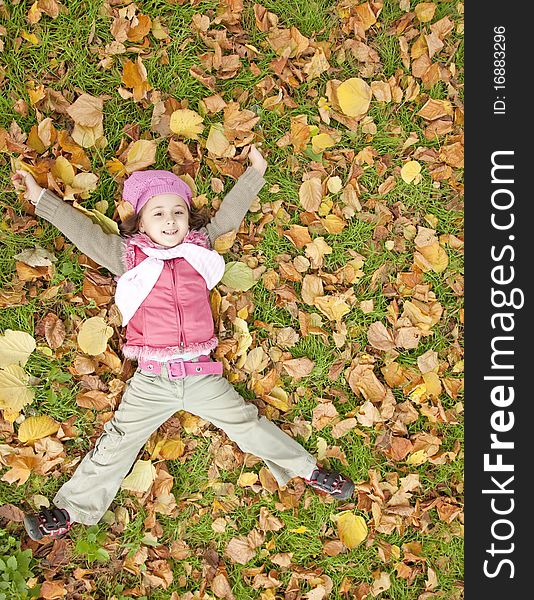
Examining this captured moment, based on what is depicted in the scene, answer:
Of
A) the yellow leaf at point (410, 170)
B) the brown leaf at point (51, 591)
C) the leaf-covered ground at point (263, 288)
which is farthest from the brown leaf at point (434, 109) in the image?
the brown leaf at point (51, 591)

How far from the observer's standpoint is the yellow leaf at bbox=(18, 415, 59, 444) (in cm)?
298

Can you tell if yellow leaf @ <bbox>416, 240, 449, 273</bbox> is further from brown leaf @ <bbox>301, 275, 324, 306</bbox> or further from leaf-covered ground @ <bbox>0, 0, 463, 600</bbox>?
brown leaf @ <bbox>301, 275, 324, 306</bbox>

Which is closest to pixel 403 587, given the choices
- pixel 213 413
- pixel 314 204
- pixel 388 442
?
pixel 388 442

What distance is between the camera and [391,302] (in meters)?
3.25

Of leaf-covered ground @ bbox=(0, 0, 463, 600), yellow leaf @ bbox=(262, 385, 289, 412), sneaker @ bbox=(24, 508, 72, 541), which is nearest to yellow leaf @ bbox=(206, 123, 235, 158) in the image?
leaf-covered ground @ bbox=(0, 0, 463, 600)

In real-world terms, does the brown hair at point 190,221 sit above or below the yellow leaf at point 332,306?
above

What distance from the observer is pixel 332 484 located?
3.11m

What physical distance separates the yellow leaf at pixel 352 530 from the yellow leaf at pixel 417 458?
38cm

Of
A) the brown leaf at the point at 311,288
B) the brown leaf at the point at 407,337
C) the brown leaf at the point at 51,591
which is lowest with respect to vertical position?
the brown leaf at the point at 51,591

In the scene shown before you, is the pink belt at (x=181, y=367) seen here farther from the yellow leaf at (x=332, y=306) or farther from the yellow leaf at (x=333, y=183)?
the yellow leaf at (x=333, y=183)

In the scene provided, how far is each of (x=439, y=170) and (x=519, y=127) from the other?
0.51m

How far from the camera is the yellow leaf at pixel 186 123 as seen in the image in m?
3.09

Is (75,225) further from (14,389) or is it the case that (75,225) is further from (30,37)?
(30,37)

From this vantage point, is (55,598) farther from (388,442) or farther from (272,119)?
(272,119)
